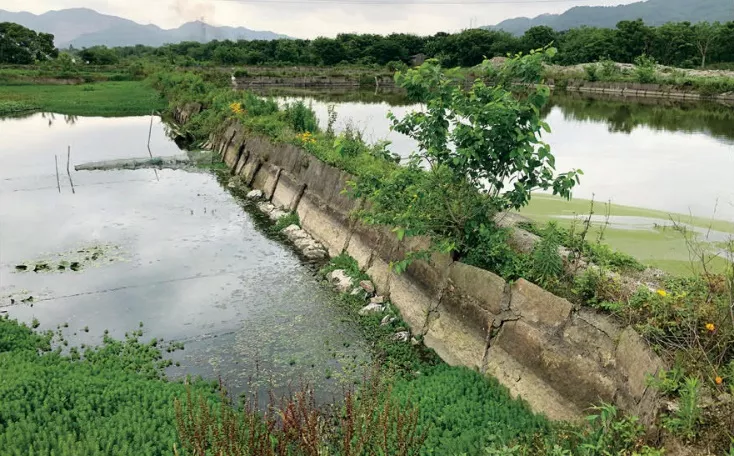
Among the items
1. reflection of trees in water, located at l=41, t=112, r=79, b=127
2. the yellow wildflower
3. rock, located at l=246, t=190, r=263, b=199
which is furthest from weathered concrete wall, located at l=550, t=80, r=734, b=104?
reflection of trees in water, located at l=41, t=112, r=79, b=127

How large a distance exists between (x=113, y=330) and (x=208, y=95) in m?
24.5

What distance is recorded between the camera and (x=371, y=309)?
8.86m

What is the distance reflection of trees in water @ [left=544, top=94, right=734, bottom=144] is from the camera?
29.1 m

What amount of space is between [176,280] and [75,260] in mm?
2641

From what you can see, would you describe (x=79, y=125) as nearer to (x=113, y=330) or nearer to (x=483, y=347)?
(x=113, y=330)

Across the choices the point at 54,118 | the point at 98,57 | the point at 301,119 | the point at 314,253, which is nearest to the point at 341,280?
the point at 314,253

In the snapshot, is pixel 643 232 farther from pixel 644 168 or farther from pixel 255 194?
pixel 255 194

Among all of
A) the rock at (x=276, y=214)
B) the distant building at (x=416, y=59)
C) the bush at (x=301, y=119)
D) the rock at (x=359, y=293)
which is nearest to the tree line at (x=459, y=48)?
the distant building at (x=416, y=59)

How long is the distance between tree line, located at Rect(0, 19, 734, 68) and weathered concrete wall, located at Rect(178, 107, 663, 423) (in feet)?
207

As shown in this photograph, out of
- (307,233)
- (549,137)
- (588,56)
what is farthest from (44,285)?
(588,56)

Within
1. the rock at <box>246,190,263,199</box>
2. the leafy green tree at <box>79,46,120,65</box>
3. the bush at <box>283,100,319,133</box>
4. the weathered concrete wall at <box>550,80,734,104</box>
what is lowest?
the rock at <box>246,190,263,199</box>

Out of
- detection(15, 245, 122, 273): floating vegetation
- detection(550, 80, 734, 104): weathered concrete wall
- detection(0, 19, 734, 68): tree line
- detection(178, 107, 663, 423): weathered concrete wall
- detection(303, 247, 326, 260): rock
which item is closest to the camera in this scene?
detection(178, 107, 663, 423): weathered concrete wall

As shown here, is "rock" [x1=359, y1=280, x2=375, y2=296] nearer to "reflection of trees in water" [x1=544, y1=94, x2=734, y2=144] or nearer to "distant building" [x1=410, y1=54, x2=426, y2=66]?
"reflection of trees in water" [x1=544, y1=94, x2=734, y2=144]

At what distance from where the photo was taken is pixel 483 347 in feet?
22.7
